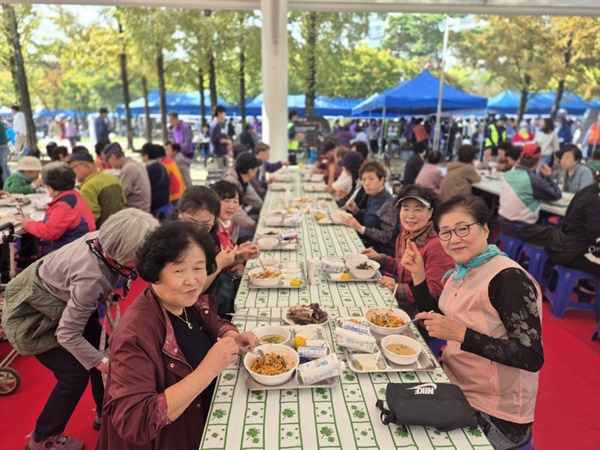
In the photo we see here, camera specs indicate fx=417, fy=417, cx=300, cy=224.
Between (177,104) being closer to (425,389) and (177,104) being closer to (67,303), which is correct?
(67,303)

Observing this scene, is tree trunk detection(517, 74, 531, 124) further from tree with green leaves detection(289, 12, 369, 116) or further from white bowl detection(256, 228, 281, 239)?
white bowl detection(256, 228, 281, 239)

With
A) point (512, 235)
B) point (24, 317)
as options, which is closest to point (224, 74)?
point (512, 235)

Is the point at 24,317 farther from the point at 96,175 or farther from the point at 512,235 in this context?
the point at 512,235

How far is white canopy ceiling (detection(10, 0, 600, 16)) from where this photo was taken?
7.84 meters

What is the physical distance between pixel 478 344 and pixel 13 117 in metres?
12.7

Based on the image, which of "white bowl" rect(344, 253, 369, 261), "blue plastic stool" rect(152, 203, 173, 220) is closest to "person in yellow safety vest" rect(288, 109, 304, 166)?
"blue plastic stool" rect(152, 203, 173, 220)

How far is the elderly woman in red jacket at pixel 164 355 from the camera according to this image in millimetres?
1432

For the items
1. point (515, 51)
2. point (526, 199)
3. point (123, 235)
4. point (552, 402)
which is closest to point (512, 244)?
point (526, 199)

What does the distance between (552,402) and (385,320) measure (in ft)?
6.31

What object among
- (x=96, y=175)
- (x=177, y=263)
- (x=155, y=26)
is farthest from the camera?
(x=155, y=26)

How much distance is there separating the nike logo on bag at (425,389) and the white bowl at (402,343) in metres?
0.24

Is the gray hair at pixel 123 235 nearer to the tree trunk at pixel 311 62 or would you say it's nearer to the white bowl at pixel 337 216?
the white bowl at pixel 337 216

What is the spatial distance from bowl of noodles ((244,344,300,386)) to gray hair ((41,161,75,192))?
8.68 feet

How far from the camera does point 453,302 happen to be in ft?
6.82
